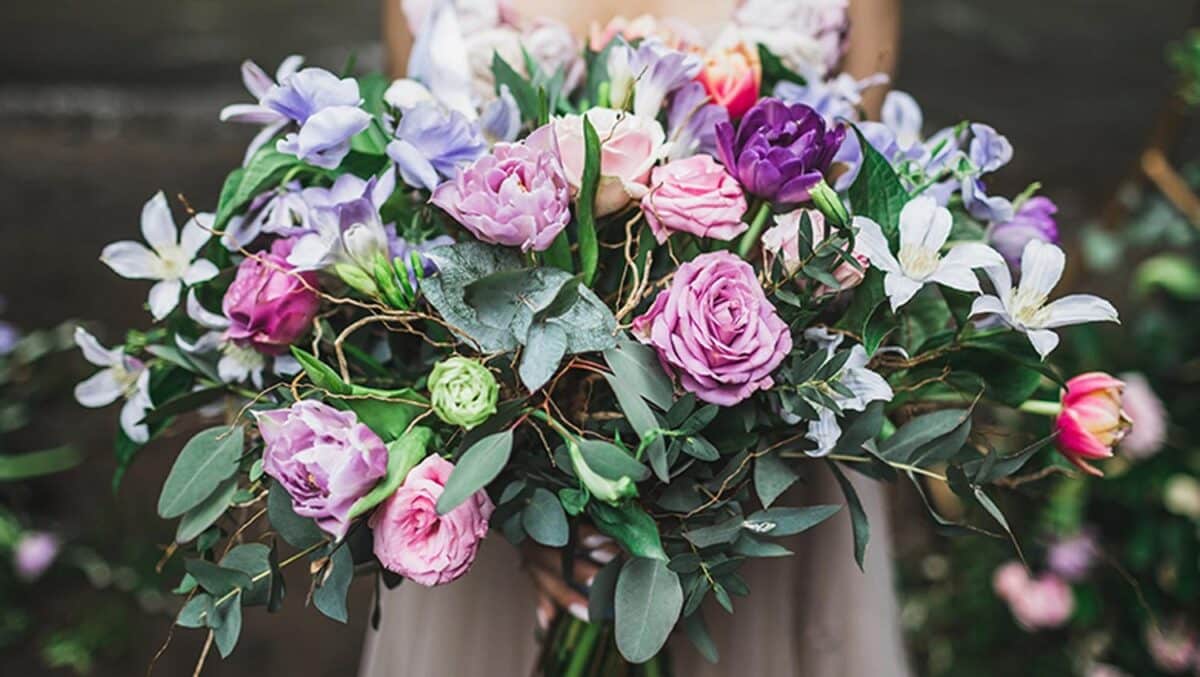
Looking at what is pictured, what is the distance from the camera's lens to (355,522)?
0.54m

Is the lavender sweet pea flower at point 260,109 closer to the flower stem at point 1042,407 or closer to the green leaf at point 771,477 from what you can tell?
the green leaf at point 771,477

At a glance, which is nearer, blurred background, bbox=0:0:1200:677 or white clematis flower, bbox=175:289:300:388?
white clematis flower, bbox=175:289:300:388

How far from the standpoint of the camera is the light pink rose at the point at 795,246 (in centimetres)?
55

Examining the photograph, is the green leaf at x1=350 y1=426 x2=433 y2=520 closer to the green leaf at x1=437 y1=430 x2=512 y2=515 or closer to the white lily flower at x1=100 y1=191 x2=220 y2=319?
the green leaf at x1=437 y1=430 x2=512 y2=515

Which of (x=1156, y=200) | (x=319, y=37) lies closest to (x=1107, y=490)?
(x=1156, y=200)

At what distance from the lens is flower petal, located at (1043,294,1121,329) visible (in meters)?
0.56

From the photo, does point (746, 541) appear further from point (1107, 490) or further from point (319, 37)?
point (319, 37)

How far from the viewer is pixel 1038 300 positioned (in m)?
0.57

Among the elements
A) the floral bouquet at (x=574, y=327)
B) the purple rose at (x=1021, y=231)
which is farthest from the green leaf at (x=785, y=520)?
the purple rose at (x=1021, y=231)

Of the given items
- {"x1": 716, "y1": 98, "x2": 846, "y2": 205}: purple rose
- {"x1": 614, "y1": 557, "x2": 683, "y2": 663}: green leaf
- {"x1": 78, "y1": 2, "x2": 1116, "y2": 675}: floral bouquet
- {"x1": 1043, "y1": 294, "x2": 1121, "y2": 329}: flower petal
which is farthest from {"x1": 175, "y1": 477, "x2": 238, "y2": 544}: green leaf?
{"x1": 1043, "y1": 294, "x2": 1121, "y2": 329}: flower petal

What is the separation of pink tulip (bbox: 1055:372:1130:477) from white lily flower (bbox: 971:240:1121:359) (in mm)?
58

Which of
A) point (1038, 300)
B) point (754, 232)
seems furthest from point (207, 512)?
point (1038, 300)

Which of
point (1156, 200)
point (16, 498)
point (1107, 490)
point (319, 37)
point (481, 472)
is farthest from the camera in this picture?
point (319, 37)

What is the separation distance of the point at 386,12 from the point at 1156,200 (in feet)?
4.14
